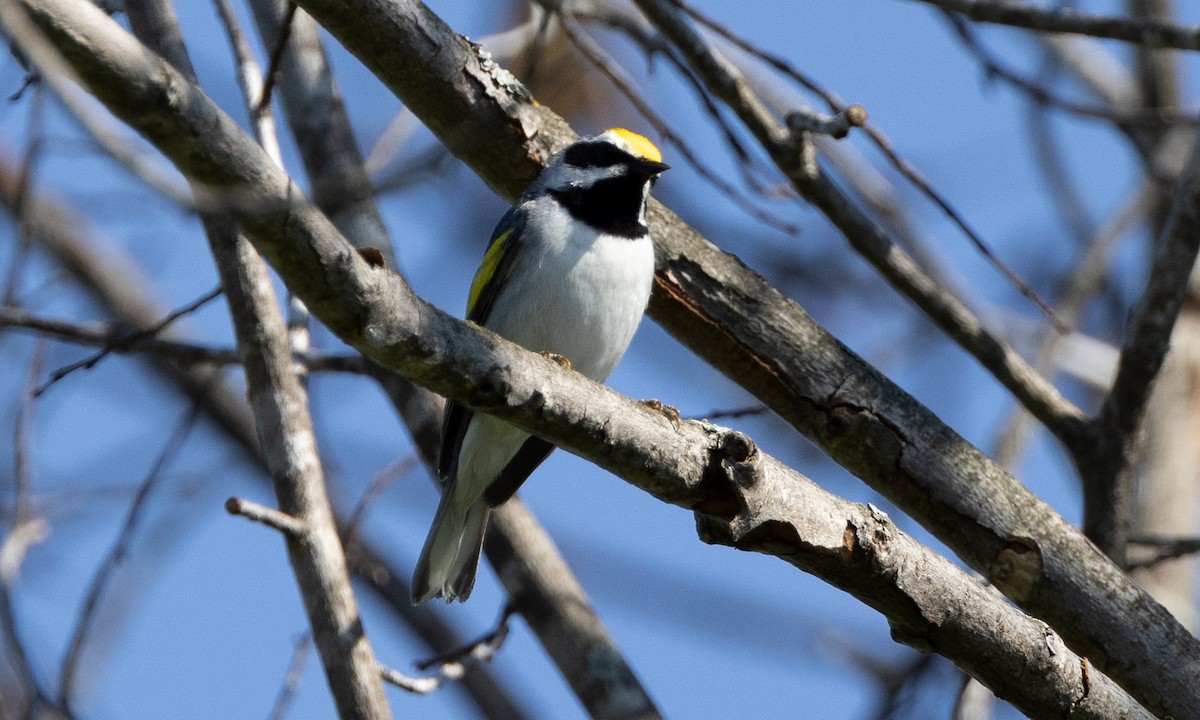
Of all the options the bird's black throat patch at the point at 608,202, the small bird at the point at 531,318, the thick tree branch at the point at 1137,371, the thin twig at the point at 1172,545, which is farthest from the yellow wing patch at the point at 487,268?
the thin twig at the point at 1172,545

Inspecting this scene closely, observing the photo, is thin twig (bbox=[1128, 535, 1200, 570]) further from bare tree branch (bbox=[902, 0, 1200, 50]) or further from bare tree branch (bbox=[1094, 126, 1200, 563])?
bare tree branch (bbox=[902, 0, 1200, 50])

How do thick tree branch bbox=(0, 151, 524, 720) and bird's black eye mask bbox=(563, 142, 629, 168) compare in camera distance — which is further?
thick tree branch bbox=(0, 151, 524, 720)

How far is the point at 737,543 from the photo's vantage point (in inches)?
130

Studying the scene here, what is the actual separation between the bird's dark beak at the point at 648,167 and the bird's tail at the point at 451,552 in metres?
1.63

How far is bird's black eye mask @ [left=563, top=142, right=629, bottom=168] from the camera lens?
201 inches

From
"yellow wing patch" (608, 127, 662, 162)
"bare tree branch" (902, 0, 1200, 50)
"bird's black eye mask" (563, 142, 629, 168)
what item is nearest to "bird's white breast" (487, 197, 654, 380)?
"bird's black eye mask" (563, 142, 629, 168)

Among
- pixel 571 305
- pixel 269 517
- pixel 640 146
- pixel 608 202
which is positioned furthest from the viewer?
pixel 640 146

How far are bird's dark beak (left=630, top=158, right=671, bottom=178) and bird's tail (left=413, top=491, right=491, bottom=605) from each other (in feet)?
5.34

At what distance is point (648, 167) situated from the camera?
5551 millimetres

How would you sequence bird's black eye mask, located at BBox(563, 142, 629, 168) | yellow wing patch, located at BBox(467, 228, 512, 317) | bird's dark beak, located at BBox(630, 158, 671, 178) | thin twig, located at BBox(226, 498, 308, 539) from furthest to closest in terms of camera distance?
bird's dark beak, located at BBox(630, 158, 671, 178)
yellow wing patch, located at BBox(467, 228, 512, 317)
bird's black eye mask, located at BBox(563, 142, 629, 168)
thin twig, located at BBox(226, 498, 308, 539)

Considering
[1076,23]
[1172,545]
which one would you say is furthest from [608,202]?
[1172,545]

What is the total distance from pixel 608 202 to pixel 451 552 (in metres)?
1.64

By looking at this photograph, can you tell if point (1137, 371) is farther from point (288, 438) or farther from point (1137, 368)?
point (288, 438)

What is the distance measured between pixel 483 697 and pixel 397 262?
7.39 feet
